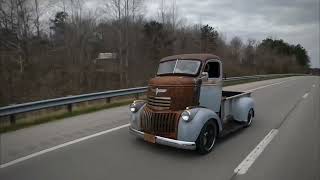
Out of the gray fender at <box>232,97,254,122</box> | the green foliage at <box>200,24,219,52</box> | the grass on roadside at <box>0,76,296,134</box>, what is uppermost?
the green foliage at <box>200,24,219,52</box>

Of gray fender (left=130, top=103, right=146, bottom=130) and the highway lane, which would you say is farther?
gray fender (left=130, top=103, right=146, bottom=130)

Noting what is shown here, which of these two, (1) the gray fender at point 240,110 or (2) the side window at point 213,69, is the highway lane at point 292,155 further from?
(2) the side window at point 213,69

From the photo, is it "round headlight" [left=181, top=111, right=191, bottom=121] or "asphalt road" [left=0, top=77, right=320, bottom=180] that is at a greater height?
"round headlight" [left=181, top=111, right=191, bottom=121]

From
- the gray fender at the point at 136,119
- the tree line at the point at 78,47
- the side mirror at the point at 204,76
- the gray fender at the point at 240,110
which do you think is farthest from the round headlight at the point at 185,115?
the tree line at the point at 78,47

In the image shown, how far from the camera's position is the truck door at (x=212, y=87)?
8.84 m

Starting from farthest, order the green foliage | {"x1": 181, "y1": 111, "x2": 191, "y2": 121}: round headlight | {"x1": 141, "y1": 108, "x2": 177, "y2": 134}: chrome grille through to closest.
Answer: the green foliage < {"x1": 141, "y1": 108, "x2": 177, "y2": 134}: chrome grille < {"x1": 181, "y1": 111, "x2": 191, "y2": 121}: round headlight

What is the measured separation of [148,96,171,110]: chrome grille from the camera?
27.6 ft

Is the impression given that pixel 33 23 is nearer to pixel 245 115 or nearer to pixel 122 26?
pixel 122 26

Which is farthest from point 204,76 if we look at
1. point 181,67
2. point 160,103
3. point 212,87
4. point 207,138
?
point 207,138

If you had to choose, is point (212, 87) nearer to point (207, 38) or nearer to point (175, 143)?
point (175, 143)

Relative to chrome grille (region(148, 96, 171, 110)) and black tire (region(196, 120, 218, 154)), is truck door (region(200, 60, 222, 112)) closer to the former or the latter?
black tire (region(196, 120, 218, 154))

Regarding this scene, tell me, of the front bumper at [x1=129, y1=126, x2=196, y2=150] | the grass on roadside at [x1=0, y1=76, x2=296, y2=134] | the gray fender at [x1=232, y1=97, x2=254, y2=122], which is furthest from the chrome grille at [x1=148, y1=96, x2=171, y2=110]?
the grass on roadside at [x1=0, y1=76, x2=296, y2=134]

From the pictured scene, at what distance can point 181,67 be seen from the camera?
9.05 meters

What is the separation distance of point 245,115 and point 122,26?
37519mm
